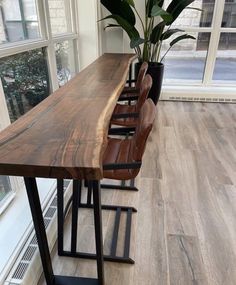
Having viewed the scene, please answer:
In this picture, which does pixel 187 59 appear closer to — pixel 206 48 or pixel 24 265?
pixel 206 48

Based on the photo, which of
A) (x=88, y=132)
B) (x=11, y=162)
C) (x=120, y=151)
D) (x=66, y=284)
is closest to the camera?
(x=11, y=162)

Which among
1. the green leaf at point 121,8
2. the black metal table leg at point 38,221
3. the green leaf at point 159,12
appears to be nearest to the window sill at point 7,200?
the black metal table leg at point 38,221

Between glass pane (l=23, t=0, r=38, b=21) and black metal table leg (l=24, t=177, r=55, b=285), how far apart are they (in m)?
1.62

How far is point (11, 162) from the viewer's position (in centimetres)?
82

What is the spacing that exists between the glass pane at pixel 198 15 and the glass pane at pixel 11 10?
2.98 meters

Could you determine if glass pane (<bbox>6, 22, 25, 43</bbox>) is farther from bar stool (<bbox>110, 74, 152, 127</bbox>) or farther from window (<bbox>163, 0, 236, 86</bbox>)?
window (<bbox>163, 0, 236, 86</bbox>)

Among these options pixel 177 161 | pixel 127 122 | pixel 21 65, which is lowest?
pixel 177 161

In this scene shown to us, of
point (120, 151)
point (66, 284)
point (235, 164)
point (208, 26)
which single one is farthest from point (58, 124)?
point (208, 26)

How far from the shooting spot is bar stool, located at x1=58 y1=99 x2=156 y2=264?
1.20m

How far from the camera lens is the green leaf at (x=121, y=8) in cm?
301

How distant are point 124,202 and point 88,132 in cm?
110

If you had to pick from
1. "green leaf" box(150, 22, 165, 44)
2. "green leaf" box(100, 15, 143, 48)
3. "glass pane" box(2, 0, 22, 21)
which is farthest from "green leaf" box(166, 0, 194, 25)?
"glass pane" box(2, 0, 22, 21)

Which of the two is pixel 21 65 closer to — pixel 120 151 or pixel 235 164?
pixel 120 151

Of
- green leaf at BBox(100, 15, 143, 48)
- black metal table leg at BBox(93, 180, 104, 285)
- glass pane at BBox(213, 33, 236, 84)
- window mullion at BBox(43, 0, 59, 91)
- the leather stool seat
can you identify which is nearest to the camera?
black metal table leg at BBox(93, 180, 104, 285)
